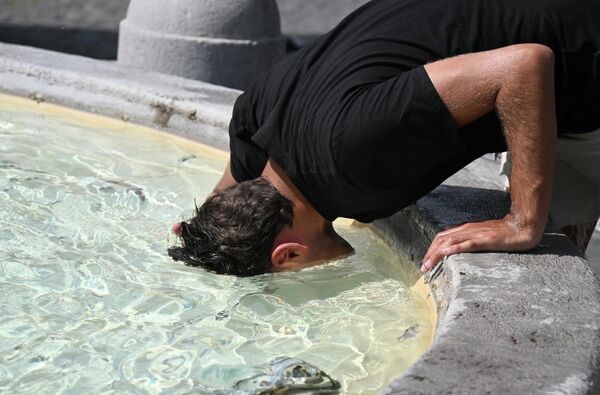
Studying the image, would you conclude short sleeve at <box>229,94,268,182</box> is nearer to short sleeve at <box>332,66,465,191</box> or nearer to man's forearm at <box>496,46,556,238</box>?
short sleeve at <box>332,66,465,191</box>

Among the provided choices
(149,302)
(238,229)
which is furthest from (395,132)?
(149,302)

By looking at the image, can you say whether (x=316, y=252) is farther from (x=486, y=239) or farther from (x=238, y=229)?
(x=486, y=239)

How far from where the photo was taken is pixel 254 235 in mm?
3293

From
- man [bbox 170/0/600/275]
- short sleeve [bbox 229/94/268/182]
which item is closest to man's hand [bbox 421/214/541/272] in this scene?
man [bbox 170/0/600/275]

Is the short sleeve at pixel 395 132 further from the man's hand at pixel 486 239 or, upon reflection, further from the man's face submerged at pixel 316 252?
the man's face submerged at pixel 316 252

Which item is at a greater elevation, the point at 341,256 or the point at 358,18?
the point at 358,18

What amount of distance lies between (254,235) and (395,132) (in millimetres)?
661

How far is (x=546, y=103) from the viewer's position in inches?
111

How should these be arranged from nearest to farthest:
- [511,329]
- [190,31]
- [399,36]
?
[511,329] → [399,36] → [190,31]

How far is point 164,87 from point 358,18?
5.77 feet

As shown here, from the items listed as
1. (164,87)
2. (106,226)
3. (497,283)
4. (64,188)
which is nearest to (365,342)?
(497,283)

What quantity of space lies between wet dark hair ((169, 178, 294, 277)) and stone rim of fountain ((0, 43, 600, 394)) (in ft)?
1.73

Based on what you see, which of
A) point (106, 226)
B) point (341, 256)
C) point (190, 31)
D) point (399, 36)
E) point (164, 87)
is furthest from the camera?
point (190, 31)

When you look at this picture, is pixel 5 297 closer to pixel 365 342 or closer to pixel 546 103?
pixel 365 342
